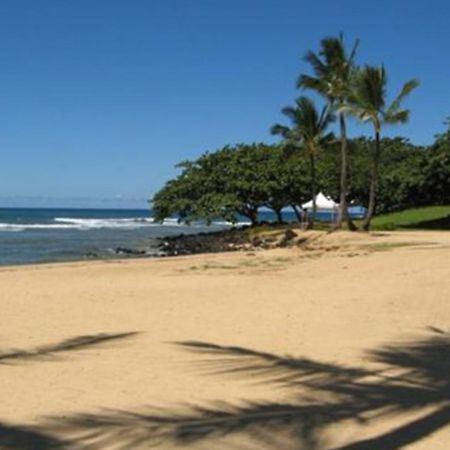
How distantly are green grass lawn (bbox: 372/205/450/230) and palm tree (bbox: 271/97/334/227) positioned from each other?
510 centimetres

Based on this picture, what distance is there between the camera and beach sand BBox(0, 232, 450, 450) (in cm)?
527

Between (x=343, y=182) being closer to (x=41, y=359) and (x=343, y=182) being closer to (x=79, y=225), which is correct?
(x=41, y=359)

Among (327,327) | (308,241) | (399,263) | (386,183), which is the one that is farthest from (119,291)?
(386,183)

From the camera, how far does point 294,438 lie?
510 cm

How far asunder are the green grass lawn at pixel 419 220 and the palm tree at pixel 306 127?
16.7 feet

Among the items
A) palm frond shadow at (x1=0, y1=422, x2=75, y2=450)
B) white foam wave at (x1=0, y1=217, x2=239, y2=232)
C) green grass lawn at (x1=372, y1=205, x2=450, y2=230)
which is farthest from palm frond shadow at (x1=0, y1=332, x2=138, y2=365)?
white foam wave at (x1=0, y1=217, x2=239, y2=232)

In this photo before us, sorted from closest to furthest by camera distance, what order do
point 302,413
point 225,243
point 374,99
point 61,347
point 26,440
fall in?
point 26,440 → point 302,413 → point 61,347 → point 374,99 → point 225,243

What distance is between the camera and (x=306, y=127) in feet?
113

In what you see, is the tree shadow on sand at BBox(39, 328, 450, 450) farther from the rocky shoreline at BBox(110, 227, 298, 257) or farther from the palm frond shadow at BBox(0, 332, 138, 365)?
the rocky shoreline at BBox(110, 227, 298, 257)

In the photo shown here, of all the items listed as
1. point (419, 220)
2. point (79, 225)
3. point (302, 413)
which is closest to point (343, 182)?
point (419, 220)

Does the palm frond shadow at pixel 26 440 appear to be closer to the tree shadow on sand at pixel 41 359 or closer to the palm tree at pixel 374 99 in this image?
the tree shadow on sand at pixel 41 359

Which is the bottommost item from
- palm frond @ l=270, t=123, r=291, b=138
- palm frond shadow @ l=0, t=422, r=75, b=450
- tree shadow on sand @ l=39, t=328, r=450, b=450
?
palm frond shadow @ l=0, t=422, r=75, b=450

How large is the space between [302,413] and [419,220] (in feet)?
123

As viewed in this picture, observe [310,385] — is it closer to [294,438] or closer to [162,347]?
[294,438]
